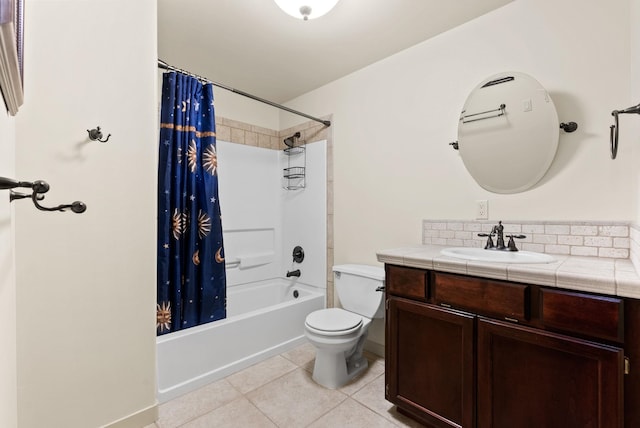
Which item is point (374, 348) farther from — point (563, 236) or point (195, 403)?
point (563, 236)

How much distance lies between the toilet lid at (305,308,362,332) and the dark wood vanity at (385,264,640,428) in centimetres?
32

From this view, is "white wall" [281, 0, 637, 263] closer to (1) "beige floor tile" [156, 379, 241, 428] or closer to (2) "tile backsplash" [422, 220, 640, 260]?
(2) "tile backsplash" [422, 220, 640, 260]

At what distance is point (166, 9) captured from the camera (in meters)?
1.71

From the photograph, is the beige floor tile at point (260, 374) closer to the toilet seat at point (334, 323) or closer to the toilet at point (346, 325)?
the toilet at point (346, 325)

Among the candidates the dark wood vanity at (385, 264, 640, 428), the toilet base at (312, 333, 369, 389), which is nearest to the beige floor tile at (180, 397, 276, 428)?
the toilet base at (312, 333, 369, 389)

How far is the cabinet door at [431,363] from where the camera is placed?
1.28 meters

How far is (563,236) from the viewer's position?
4.91ft

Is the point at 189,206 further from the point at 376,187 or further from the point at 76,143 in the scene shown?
the point at 376,187

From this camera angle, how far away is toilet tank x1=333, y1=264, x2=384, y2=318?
1.99 metres

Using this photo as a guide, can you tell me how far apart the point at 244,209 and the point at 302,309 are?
1.12 m

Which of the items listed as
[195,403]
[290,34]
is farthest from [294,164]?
[195,403]

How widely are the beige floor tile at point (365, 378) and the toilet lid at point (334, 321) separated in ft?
1.26

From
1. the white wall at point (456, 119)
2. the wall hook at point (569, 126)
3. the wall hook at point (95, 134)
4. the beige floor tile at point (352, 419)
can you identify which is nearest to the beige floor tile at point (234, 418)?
the beige floor tile at point (352, 419)

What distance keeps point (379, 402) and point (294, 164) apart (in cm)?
214
